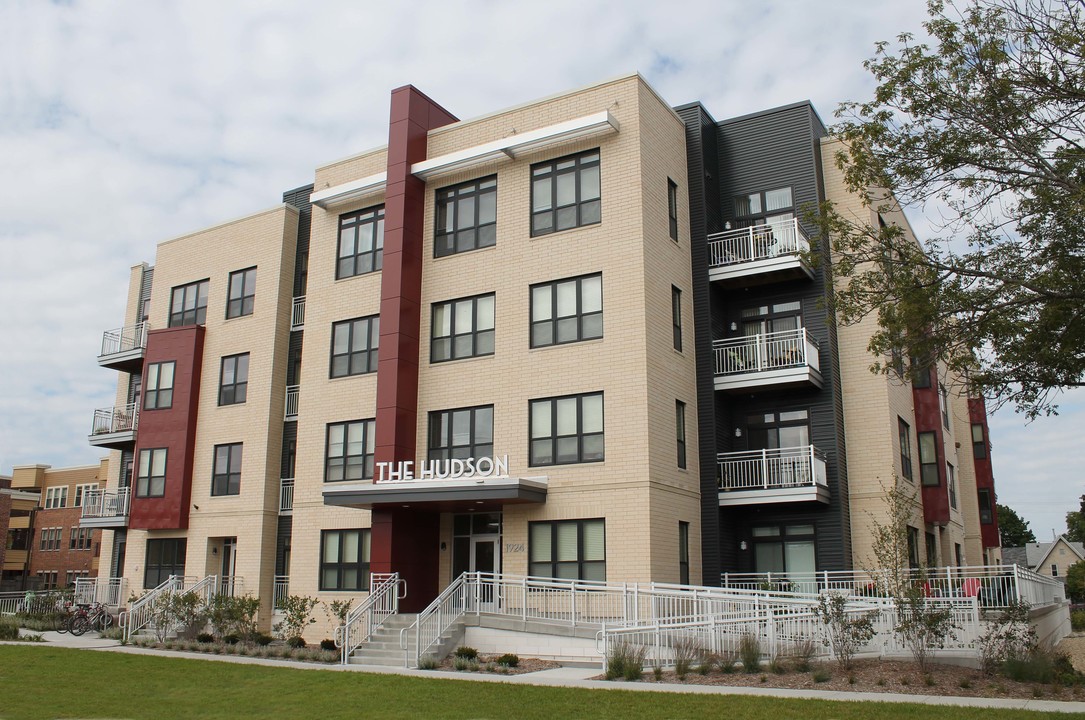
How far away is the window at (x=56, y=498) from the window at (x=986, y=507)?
59.7 meters

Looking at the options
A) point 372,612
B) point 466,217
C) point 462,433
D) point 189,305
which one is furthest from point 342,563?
point 189,305

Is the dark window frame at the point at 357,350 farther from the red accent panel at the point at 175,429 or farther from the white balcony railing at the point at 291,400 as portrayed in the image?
the red accent panel at the point at 175,429

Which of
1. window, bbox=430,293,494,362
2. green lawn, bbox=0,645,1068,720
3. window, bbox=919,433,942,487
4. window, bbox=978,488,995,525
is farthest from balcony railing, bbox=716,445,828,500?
window, bbox=978,488,995,525

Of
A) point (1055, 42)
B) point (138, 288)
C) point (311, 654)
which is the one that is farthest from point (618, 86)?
point (138, 288)

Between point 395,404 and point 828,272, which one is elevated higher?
point 828,272

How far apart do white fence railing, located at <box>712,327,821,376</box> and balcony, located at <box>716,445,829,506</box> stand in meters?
2.41

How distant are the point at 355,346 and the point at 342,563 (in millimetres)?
6673

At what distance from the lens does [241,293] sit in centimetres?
3534

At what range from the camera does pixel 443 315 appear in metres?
28.7

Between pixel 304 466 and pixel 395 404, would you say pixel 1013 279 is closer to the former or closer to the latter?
pixel 395 404

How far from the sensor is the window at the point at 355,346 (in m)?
29.8

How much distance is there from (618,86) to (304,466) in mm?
Answer: 14867

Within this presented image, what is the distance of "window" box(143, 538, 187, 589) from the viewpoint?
33.9 meters

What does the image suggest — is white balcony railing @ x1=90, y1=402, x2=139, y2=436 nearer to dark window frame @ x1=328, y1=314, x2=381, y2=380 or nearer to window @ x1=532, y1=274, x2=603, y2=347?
dark window frame @ x1=328, y1=314, x2=381, y2=380
